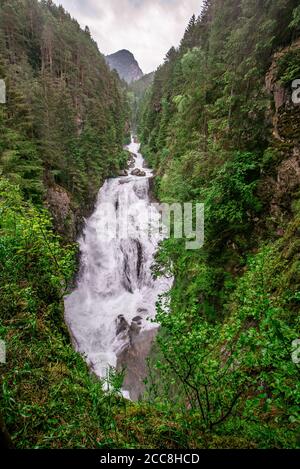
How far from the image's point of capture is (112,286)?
19.5 meters

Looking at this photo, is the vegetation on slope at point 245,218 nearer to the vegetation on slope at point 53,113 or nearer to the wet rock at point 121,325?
the wet rock at point 121,325

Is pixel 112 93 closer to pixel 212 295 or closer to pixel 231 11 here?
pixel 231 11

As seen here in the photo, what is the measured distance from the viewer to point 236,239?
849 centimetres

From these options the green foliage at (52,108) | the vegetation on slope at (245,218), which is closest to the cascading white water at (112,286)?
the green foliage at (52,108)

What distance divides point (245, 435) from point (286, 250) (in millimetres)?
3862

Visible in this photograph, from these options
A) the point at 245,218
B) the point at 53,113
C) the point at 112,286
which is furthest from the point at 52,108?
Result: the point at 245,218

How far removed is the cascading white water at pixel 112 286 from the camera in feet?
49.7

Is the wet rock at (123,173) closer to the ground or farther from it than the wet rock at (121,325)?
farther from it

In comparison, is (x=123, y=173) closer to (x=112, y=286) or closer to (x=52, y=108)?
(x=52, y=108)

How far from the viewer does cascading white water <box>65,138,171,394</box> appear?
1516 centimetres

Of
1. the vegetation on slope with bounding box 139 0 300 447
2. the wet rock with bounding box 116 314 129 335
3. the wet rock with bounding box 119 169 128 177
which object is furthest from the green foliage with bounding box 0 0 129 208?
the vegetation on slope with bounding box 139 0 300 447

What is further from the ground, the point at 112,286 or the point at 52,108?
the point at 52,108

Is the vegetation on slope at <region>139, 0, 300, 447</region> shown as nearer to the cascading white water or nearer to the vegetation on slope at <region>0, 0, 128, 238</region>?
the cascading white water

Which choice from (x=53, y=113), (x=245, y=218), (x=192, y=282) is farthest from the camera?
(x=53, y=113)
